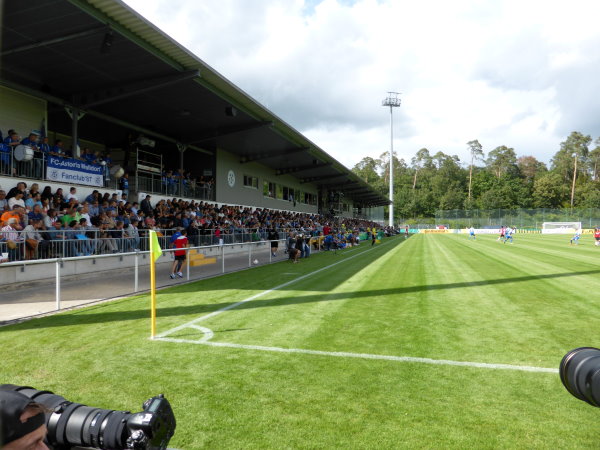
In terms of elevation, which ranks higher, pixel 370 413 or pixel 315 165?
pixel 315 165

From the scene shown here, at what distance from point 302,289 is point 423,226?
7867 centimetres

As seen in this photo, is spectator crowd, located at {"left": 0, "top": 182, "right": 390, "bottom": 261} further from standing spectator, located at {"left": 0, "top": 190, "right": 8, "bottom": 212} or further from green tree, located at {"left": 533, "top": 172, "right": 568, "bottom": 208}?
green tree, located at {"left": 533, "top": 172, "right": 568, "bottom": 208}

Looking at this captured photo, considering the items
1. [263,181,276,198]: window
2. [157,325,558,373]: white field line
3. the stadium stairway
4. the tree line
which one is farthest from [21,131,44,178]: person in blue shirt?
the tree line

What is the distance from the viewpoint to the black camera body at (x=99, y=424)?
2.00 metres

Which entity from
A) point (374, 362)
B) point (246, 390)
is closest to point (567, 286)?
point (374, 362)

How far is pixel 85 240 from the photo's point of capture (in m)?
12.1

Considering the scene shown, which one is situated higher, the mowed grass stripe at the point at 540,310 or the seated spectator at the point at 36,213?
the seated spectator at the point at 36,213

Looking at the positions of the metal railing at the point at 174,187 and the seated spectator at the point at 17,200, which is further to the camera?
the metal railing at the point at 174,187

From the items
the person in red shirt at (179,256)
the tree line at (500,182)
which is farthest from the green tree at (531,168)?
the person in red shirt at (179,256)

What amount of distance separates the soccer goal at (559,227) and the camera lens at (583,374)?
75980 mm

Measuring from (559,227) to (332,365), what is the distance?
7921cm

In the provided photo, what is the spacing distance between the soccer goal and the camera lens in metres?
76.0

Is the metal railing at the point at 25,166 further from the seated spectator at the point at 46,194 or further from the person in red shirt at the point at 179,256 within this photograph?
the person in red shirt at the point at 179,256

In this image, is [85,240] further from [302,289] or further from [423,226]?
[423,226]
